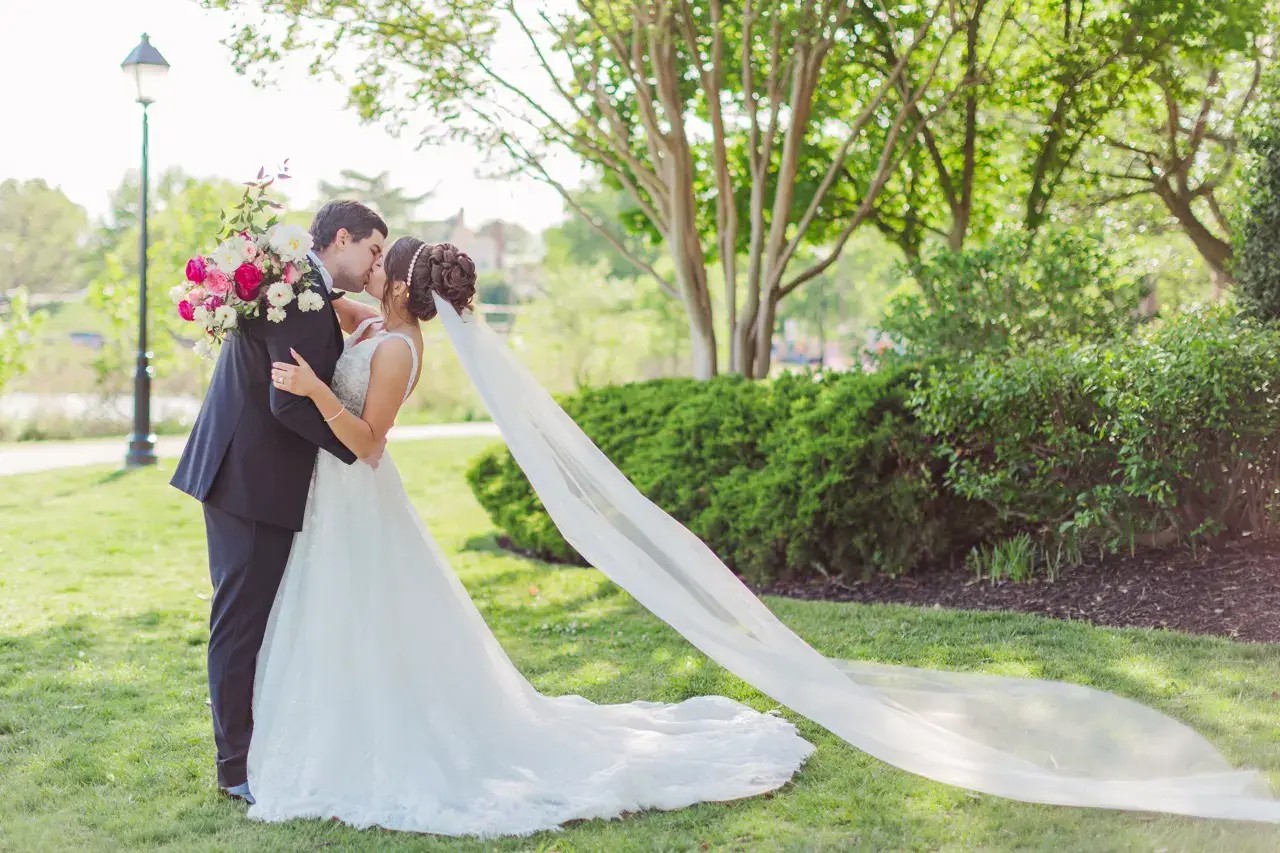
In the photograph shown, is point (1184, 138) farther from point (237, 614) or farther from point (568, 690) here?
point (237, 614)

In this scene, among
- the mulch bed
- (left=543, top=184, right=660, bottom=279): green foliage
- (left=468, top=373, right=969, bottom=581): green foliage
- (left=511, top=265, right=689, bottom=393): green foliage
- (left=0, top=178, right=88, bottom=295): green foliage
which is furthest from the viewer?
(left=543, top=184, right=660, bottom=279): green foliage

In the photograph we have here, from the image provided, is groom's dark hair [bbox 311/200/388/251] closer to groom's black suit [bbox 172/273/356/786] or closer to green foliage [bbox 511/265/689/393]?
groom's black suit [bbox 172/273/356/786]

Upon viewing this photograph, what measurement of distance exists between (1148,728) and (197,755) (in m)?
3.88

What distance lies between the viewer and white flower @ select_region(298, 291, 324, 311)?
421cm

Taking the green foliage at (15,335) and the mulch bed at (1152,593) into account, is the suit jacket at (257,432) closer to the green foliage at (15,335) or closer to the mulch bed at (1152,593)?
the mulch bed at (1152,593)

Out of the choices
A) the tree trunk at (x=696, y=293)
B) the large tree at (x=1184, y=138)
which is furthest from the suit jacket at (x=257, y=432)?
the large tree at (x=1184, y=138)

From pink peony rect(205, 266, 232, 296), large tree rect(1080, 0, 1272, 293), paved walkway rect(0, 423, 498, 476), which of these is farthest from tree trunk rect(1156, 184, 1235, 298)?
pink peony rect(205, 266, 232, 296)

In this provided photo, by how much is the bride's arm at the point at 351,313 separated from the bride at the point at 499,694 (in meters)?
0.33

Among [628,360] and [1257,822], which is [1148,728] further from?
[628,360]

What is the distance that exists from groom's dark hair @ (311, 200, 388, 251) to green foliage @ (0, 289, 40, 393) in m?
15.9

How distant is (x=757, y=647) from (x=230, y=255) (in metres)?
2.43

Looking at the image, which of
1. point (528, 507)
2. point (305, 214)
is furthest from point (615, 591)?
point (305, 214)

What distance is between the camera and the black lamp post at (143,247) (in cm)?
1439

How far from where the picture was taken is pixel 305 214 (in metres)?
33.6
